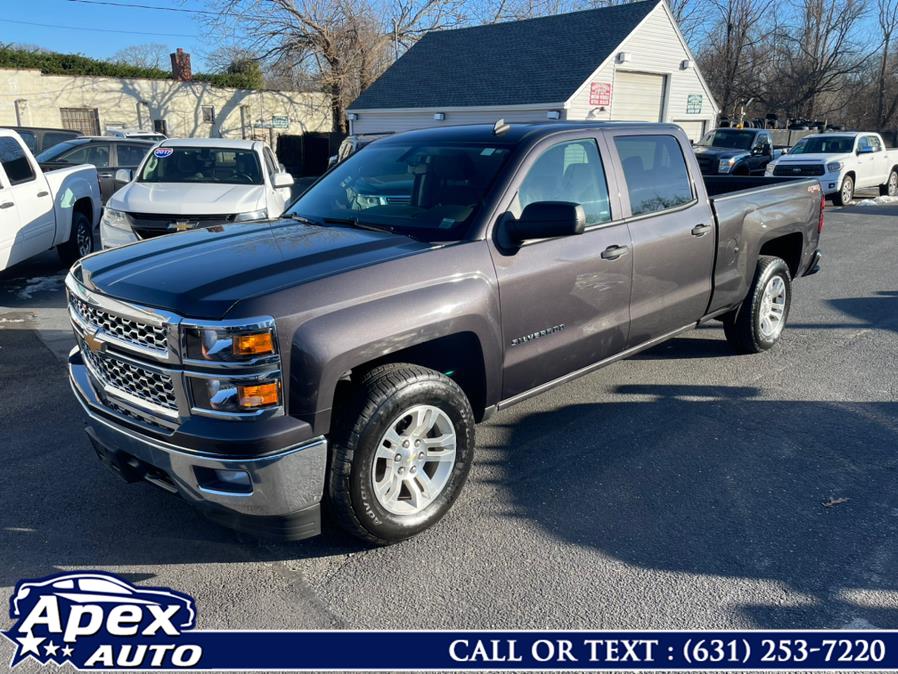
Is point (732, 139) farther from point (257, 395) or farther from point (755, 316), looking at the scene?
point (257, 395)

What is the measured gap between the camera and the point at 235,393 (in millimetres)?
2816

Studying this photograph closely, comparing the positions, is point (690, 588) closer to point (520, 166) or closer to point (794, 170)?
point (520, 166)

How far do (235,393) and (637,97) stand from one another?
25.1 metres

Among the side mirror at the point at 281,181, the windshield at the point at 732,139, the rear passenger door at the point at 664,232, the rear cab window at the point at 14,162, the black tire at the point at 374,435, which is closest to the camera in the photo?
A: the black tire at the point at 374,435

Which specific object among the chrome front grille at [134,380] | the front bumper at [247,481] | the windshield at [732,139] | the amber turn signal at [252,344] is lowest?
the front bumper at [247,481]

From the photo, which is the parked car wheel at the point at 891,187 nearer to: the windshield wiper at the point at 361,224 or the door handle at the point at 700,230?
the door handle at the point at 700,230

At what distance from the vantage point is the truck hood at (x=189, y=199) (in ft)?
25.9

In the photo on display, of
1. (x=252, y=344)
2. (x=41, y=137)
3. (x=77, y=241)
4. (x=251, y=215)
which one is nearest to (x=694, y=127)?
(x=41, y=137)

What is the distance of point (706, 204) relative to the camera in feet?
16.7

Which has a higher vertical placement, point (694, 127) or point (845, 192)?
point (694, 127)

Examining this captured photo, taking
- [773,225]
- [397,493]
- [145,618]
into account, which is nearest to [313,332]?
[397,493]

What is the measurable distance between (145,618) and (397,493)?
3.89 ft

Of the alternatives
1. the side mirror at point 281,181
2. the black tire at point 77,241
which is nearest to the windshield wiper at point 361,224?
the side mirror at point 281,181

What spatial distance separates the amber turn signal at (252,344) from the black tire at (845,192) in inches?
719
